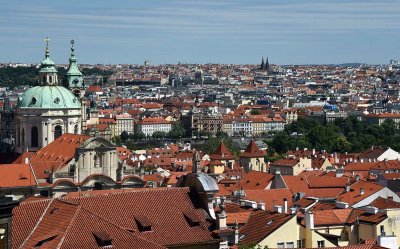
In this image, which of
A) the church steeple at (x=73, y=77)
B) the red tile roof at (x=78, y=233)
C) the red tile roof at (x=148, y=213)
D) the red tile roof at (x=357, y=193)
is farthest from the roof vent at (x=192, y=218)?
the church steeple at (x=73, y=77)

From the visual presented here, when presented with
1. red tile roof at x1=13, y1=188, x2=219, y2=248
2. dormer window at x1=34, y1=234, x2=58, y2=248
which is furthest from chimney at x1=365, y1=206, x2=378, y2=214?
dormer window at x1=34, y1=234, x2=58, y2=248

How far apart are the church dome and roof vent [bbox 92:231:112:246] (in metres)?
Result: 47.3

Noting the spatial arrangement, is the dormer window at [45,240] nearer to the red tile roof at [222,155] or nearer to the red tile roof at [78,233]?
the red tile roof at [78,233]

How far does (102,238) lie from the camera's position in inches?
918

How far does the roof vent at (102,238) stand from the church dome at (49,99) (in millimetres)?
47336

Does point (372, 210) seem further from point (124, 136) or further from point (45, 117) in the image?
point (124, 136)

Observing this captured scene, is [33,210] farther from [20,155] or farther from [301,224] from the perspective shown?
[20,155]

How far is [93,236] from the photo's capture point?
77.0 ft

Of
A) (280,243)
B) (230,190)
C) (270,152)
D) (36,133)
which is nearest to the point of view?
(280,243)

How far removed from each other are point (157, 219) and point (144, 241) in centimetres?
193

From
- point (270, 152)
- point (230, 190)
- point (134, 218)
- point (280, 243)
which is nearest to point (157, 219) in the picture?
point (134, 218)

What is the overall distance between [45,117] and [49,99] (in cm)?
156

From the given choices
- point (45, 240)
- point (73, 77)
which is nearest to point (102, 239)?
point (45, 240)

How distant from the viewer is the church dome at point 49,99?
7056 cm
